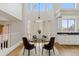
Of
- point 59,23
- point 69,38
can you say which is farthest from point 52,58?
point 59,23

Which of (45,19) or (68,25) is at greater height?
(45,19)

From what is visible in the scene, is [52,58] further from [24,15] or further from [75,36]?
[24,15]

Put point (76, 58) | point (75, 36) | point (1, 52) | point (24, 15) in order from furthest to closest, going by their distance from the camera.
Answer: point (24, 15) → point (75, 36) → point (1, 52) → point (76, 58)

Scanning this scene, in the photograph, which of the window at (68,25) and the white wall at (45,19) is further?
the white wall at (45,19)

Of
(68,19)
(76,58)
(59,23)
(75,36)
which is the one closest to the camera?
(76,58)

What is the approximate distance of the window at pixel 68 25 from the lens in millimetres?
12798

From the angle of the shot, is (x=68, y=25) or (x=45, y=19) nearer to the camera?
(x=68, y=25)

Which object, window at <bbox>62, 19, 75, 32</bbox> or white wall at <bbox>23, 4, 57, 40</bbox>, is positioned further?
white wall at <bbox>23, 4, 57, 40</bbox>

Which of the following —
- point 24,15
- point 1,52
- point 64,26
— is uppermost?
point 24,15

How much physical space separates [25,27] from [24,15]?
3.48 feet

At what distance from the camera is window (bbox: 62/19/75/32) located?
42.0 ft

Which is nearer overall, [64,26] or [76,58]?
[76,58]

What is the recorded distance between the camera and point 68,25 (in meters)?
13.0

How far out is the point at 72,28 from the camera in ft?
42.1
